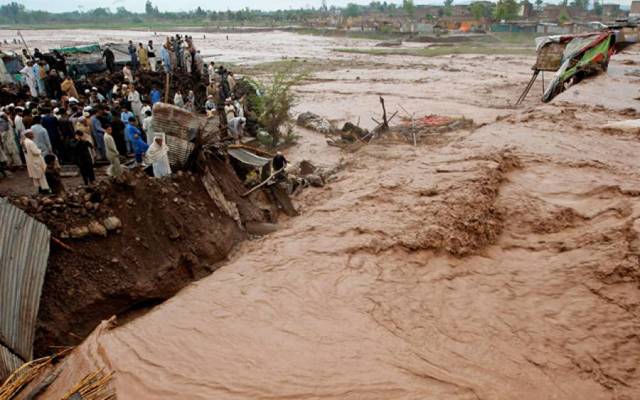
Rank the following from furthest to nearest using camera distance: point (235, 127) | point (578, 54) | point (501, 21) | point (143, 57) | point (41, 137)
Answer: point (501, 21), point (578, 54), point (143, 57), point (235, 127), point (41, 137)

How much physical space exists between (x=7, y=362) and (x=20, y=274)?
3.35 feet

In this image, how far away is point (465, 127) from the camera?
15.6m

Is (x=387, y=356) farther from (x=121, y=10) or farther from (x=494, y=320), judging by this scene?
(x=121, y=10)

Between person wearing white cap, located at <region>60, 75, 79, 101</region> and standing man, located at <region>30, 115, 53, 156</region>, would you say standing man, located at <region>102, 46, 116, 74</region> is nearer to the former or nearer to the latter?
person wearing white cap, located at <region>60, 75, 79, 101</region>

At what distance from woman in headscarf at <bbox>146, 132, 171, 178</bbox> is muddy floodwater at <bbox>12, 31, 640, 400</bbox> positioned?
203 centimetres

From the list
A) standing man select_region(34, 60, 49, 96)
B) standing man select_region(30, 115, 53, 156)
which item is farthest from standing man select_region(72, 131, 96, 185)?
standing man select_region(34, 60, 49, 96)

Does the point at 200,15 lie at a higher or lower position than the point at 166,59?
higher

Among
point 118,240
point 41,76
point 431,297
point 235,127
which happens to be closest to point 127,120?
point 235,127

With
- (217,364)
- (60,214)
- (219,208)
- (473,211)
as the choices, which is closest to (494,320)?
(473,211)

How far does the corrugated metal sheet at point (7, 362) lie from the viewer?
4422mm

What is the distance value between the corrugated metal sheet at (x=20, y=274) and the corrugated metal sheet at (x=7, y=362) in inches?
2.8

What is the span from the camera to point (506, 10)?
51312 mm

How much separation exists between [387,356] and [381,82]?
79.2 feet

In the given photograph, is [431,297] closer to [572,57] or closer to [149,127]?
[149,127]
